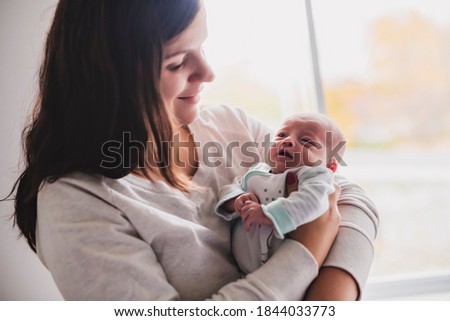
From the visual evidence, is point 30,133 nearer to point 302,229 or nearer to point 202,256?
point 202,256

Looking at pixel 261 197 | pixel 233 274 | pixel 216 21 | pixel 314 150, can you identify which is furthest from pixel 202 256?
pixel 216 21

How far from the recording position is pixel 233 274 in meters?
0.94

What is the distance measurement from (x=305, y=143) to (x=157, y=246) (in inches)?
17.3

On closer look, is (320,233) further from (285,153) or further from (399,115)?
(399,115)

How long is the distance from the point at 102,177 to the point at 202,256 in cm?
27

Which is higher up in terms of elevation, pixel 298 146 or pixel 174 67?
pixel 174 67

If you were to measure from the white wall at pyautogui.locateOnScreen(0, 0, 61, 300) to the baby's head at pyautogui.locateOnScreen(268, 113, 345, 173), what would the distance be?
821 mm

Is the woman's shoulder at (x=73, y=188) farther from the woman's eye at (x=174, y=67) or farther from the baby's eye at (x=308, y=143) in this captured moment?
the baby's eye at (x=308, y=143)

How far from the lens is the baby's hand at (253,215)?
89 cm

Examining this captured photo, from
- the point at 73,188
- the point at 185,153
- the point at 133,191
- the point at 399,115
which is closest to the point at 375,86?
the point at 399,115

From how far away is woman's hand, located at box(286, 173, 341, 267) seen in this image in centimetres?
86

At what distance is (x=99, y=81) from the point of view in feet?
2.89

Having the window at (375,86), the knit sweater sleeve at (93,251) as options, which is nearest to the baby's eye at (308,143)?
the knit sweater sleeve at (93,251)
